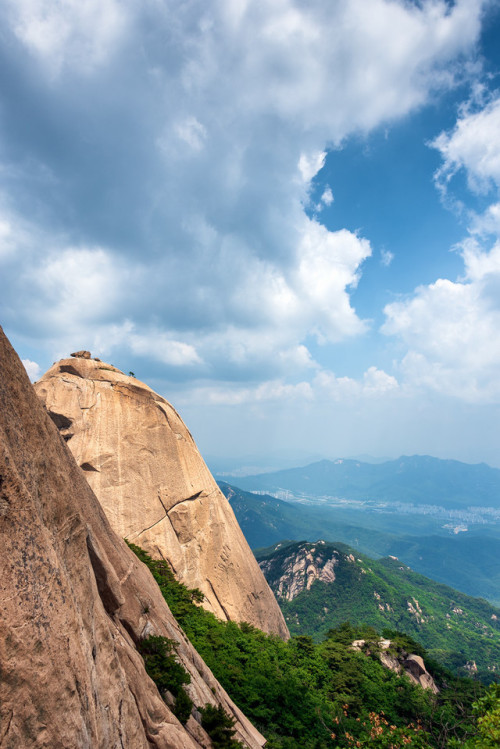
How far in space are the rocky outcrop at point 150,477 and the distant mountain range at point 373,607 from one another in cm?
6431

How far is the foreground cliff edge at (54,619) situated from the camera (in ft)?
16.2

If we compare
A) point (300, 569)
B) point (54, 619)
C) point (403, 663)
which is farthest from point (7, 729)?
point (300, 569)

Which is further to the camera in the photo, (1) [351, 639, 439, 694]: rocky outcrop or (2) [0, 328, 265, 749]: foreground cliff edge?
(1) [351, 639, 439, 694]: rocky outcrop

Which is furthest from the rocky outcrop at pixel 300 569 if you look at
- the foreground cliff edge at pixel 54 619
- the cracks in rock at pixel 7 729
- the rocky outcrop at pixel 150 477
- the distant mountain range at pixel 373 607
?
the cracks in rock at pixel 7 729

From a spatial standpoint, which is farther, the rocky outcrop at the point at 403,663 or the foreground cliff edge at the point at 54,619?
the rocky outcrop at the point at 403,663

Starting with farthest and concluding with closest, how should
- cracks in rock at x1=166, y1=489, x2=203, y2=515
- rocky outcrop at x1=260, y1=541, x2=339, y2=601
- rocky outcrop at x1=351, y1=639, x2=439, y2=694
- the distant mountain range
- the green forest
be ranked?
rocky outcrop at x1=260, y1=541, x2=339, y2=601, the distant mountain range, rocky outcrop at x1=351, y1=639, x2=439, y2=694, cracks in rock at x1=166, y1=489, x2=203, y2=515, the green forest

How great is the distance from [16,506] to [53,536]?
1449 millimetres

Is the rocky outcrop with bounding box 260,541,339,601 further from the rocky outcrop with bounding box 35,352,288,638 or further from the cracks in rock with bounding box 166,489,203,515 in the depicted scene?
the cracks in rock with bounding box 166,489,203,515

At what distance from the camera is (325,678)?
23.5 m

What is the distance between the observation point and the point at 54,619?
568cm

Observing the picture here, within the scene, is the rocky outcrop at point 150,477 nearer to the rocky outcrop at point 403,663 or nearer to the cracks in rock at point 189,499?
the cracks in rock at point 189,499

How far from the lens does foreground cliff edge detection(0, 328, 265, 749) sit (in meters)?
4.95

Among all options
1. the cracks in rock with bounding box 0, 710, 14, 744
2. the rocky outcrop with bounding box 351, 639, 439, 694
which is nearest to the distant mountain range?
the rocky outcrop with bounding box 351, 639, 439, 694

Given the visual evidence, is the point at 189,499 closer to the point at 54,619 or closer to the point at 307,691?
the point at 307,691
